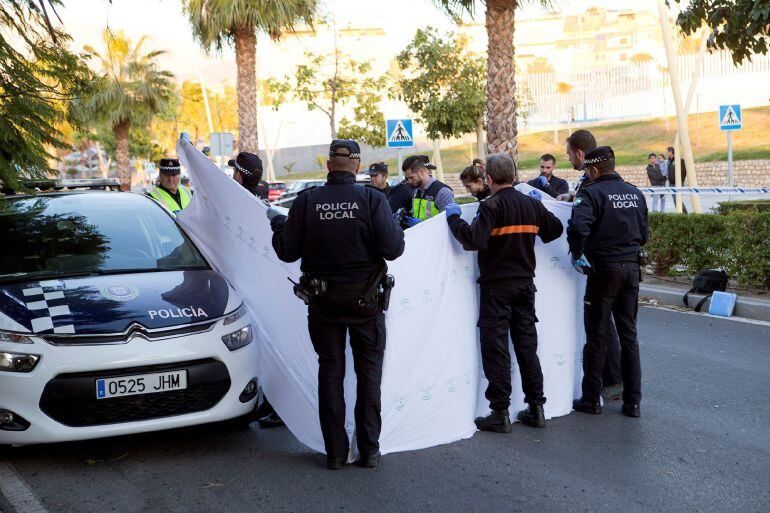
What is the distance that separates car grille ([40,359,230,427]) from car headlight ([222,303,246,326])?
11.5 inches

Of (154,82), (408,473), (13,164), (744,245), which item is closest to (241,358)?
(408,473)

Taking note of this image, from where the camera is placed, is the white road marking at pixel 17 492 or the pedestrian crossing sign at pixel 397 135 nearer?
the white road marking at pixel 17 492

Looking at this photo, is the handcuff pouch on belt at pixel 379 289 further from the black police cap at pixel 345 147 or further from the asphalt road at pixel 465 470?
the asphalt road at pixel 465 470

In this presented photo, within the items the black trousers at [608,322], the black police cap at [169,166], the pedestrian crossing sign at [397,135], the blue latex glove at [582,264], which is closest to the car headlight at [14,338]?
the blue latex glove at [582,264]

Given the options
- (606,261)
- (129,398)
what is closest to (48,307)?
(129,398)

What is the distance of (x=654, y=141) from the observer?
49438 millimetres

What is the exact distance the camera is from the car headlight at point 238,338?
525 centimetres

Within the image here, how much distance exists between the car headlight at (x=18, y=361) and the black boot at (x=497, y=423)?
9.05ft

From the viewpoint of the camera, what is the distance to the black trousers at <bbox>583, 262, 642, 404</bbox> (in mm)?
6008

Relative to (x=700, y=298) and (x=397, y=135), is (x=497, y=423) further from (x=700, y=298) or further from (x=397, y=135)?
(x=397, y=135)

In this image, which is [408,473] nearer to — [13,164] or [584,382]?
[584,382]

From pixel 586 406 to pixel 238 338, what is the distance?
2.49 metres

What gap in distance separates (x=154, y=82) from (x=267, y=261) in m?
39.8

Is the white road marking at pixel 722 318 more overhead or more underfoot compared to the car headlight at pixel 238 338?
more underfoot
